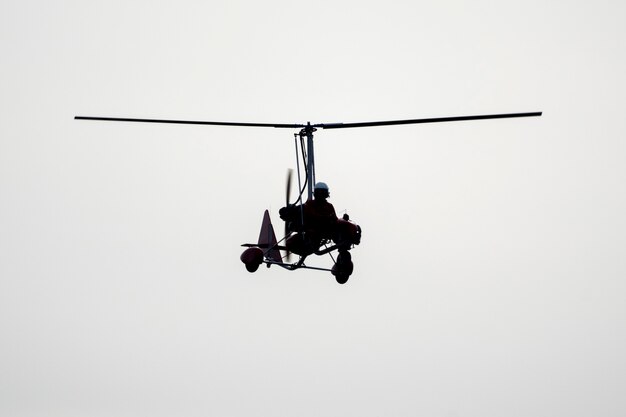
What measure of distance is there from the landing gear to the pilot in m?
0.83

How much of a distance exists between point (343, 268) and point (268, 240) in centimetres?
227

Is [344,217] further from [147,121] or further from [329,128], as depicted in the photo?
[147,121]

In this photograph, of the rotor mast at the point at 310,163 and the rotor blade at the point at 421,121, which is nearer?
the rotor blade at the point at 421,121

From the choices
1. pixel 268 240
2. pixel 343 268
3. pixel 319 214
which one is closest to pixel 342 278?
pixel 343 268

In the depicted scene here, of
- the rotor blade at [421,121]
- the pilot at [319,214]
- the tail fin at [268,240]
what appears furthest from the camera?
the tail fin at [268,240]

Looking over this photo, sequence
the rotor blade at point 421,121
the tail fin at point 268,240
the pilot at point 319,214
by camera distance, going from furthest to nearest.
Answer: the tail fin at point 268,240
the pilot at point 319,214
the rotor blade at point 421,121

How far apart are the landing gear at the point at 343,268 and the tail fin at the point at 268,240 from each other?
1.60 meters

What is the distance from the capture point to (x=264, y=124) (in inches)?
1035

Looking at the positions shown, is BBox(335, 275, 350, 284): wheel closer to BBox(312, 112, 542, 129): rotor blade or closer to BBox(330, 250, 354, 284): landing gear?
BBox(330, 250, 354, 284): landing gear

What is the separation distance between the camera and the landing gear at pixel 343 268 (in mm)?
27578

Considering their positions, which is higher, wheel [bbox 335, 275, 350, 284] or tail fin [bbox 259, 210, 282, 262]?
tail fin [bbox 259, 210, 282, 262]

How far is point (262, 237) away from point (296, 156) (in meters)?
2.64

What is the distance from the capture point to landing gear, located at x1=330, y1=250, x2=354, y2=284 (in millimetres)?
27578

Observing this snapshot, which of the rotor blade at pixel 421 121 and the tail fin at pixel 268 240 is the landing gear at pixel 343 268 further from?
the rotor blade at pixel 421 121
